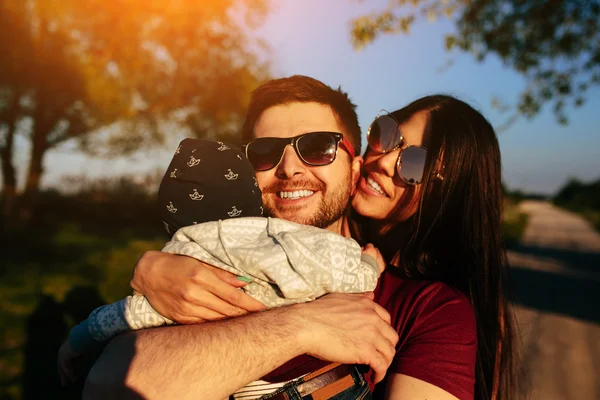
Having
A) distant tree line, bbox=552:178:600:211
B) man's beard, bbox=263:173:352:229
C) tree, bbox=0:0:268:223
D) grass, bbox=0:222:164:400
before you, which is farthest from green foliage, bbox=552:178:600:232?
man's beard, bbox=263:173:352:229

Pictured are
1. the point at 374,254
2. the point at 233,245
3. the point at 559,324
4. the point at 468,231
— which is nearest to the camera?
the point at 233,245

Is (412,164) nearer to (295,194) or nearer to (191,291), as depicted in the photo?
(295,194)

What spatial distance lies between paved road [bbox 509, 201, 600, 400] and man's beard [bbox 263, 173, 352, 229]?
177 centimetres

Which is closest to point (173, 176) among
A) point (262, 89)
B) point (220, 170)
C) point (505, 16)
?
point (220, 170)

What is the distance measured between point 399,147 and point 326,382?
1584mm

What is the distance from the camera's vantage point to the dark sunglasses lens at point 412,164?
281 centimetres

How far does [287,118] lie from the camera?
292cm

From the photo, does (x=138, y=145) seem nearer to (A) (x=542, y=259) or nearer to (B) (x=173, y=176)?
(B) (x=173, y=176)

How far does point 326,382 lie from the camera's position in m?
1.90

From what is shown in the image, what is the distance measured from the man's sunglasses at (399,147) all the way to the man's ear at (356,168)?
0.54 feet

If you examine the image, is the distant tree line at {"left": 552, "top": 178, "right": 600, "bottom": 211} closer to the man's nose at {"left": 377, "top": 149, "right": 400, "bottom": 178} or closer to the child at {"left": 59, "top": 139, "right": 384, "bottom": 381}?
the man's nose at {"left": 377, "top": 149, "right": 400, "bottom": 178}

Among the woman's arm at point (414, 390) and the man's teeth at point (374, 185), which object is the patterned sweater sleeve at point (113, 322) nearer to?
the woman's arm at point (414, 390)

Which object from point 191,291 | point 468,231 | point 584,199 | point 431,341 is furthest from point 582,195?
point 191,291

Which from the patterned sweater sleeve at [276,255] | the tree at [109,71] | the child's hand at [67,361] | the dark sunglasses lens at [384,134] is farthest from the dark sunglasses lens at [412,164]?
the tree at [109,71]
